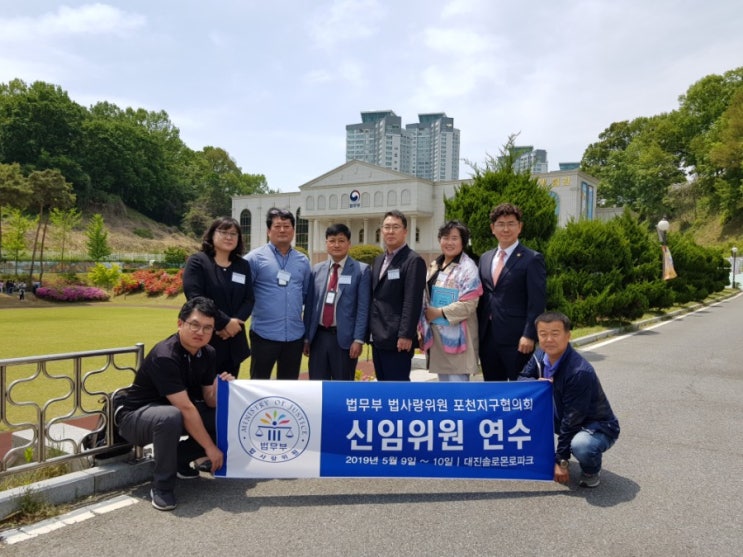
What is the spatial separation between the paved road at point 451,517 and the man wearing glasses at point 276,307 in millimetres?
1063

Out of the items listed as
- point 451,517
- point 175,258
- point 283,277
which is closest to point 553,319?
point 451,517

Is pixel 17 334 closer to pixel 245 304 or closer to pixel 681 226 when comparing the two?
pixel 245 304

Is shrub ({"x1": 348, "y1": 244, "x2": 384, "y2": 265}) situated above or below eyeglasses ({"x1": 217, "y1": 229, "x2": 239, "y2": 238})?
above

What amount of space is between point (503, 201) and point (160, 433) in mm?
7274

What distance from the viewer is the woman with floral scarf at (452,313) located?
4.25 m

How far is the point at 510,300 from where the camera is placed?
429cm

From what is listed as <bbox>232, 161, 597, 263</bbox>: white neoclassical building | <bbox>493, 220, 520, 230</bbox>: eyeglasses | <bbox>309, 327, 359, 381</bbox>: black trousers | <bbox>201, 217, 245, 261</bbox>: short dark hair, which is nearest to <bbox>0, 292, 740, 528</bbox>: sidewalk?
<bbox>309, 327, 359, 381</bbox>: black trousers

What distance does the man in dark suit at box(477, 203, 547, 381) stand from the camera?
4227mm

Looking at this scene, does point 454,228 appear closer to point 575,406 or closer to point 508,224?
point 508,224

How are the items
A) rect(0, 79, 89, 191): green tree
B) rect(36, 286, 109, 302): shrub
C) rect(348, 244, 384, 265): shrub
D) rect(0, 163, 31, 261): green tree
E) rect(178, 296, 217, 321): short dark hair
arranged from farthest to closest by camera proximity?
rect(0, 79, 89, 191): green tree, rect(348, 244, 384, 265): shrub, rect(0, 163, 31, 261): green tree, rect(36, 286, 109, 302): shrub, rect(178, 296, 217, 321): short dark hair

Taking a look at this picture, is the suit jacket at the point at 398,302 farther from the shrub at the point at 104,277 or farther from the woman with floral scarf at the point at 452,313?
the shrub at the point at 104,277

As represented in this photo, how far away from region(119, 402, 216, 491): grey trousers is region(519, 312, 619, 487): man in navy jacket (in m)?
2.53

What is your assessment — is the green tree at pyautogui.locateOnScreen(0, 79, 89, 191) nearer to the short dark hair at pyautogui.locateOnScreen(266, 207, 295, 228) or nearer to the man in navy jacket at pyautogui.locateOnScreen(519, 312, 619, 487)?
the short dark hair at pyautogui.locateOnScreen(266, 207, 295, 228)

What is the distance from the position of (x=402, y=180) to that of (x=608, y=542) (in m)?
45.7
